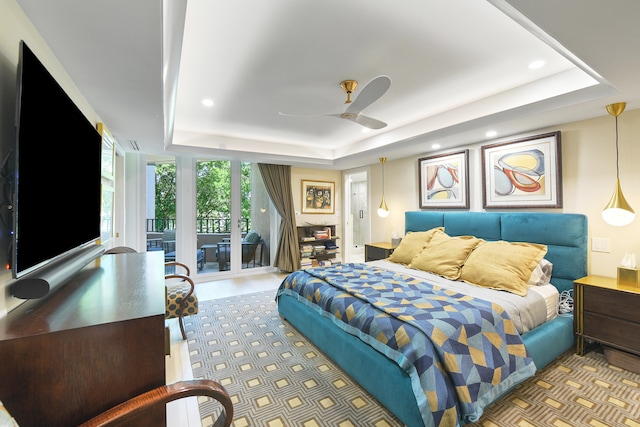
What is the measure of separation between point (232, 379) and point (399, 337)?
1.35 metres

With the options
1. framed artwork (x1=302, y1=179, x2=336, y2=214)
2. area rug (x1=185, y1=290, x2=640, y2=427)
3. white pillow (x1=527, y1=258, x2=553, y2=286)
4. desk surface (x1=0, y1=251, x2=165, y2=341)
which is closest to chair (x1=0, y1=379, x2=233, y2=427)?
desk surface (x1=0, y1=251, x2=165, y2=341)

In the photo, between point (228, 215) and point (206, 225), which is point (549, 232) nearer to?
point (228, 215)

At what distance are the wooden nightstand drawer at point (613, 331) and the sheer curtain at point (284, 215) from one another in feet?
13.6

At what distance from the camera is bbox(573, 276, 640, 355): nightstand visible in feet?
7.19

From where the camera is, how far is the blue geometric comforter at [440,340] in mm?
1574

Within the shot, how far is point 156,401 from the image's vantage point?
0.90m

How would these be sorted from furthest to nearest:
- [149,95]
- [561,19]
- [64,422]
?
[149,95]
[561,19]
[64,422]

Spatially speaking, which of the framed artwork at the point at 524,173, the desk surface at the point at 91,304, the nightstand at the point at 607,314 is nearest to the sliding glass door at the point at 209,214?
the desk surface at the point at 91,304

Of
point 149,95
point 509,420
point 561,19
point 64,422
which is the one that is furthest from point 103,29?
point 509,420

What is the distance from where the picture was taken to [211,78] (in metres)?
2.61

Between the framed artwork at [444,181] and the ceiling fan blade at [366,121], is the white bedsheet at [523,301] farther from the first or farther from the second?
the ceiling fan blade at [366,121]

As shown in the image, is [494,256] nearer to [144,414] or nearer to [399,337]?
[399,337]

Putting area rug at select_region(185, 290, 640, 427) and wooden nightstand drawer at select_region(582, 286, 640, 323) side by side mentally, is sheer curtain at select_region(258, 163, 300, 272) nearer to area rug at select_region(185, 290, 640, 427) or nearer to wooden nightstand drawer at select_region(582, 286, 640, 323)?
area rug at select_region(185, 290, 640, 427)

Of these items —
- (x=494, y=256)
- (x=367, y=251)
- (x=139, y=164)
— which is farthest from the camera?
(x=367, y=251)
